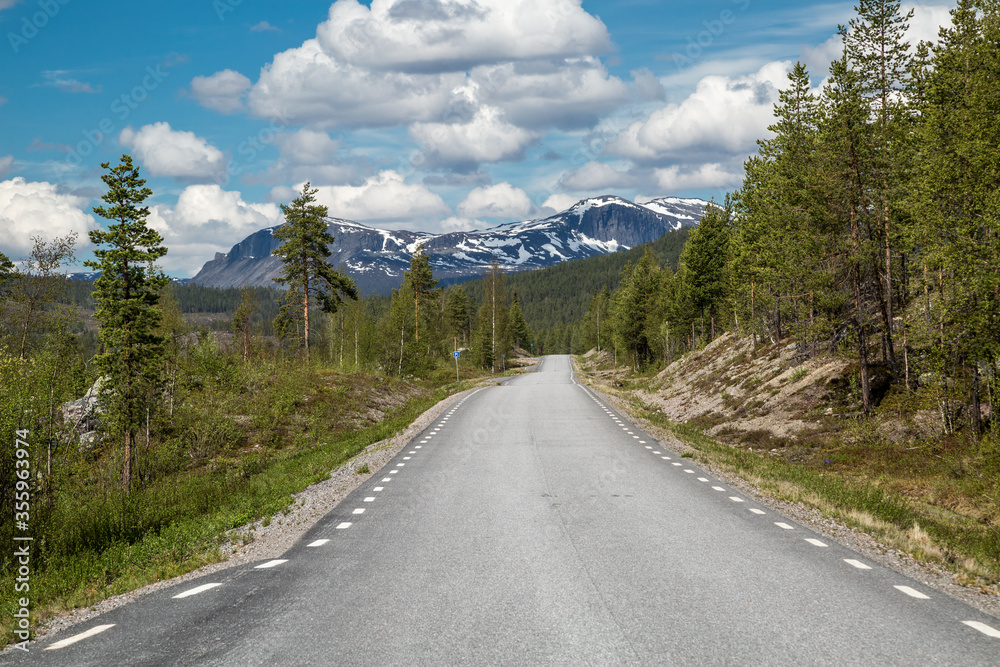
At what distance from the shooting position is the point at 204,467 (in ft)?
70.4

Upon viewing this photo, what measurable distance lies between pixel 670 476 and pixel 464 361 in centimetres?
7577

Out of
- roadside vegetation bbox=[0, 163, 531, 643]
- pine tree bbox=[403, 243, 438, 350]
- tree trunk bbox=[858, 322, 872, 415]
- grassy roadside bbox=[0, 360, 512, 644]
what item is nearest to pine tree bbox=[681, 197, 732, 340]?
roadside vegetation bbox=[0, 163, 531, 643]

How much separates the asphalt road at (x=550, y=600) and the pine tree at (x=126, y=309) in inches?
602

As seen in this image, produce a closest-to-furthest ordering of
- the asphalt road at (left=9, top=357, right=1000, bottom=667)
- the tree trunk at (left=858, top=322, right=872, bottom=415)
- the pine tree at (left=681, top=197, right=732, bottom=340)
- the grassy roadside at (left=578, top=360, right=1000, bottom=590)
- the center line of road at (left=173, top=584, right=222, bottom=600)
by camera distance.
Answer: the asphalt road at (left=9, top=357, right=1000, bottom=667) → the center line of road at (left=173, top=584, right=222, bottom=600) → the grassy roadside at (left=578, top=360, right=1000, bottom=590) → the tree trunk at (left=858, top=322, right=872, bottom=415) → the pine tree at (left=681, top=197, right=732, bottom=340)

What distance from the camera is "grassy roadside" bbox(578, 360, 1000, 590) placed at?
7.64 m

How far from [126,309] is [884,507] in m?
22.9

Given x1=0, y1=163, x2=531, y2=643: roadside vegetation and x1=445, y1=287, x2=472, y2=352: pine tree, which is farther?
x1=445, y1=287, x2=472, y2=352: pine tree

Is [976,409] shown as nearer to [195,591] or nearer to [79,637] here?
[195,591]

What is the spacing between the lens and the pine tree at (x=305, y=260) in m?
39.9

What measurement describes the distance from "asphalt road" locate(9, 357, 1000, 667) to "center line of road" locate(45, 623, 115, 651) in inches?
2.3

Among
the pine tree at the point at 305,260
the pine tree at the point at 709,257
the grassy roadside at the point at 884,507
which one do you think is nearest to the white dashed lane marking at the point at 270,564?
the grassy roadside at the point at 884,507

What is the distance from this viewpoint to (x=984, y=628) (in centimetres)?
522

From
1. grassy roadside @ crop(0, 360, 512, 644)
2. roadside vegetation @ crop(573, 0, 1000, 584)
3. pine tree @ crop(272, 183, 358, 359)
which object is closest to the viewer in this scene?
grassy roadside @ crop(0, 360, 512, 644)

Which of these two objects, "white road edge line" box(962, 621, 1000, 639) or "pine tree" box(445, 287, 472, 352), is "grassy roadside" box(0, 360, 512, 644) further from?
"pine tree" box(445, 287, 472, 352)
